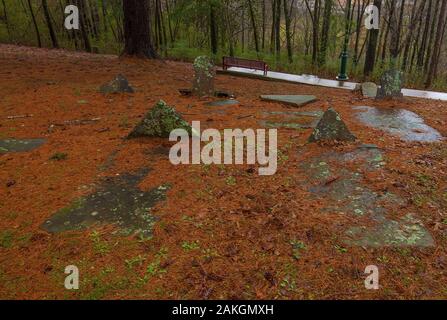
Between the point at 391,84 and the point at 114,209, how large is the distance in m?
6.76

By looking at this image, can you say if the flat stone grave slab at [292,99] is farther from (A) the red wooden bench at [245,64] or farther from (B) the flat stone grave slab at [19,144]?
(B) the flat stone grave slab at [19,144]

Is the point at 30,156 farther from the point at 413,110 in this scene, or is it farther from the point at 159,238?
the point at 413,110

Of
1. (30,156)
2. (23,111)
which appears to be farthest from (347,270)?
(23,111)

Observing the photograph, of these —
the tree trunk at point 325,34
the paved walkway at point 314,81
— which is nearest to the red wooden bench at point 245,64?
the paved walkway at point 314,81

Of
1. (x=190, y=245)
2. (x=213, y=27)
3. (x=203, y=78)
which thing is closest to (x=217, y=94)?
(x=203, y=78)

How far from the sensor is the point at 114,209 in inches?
135

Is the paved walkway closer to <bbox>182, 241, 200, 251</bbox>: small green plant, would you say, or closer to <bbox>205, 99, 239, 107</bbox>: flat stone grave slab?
<bbox>205, 99, 239, 107</bbox>: flat stone grave slab

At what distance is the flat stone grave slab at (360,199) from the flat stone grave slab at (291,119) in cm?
135

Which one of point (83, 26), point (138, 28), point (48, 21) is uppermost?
point (48, 21)

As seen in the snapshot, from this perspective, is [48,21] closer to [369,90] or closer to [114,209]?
[369,90]

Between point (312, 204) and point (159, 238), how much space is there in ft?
5.14

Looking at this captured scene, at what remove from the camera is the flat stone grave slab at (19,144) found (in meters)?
4.90

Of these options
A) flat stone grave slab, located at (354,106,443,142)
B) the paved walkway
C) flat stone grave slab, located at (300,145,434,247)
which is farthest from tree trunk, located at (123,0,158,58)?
flat stone grave slab, located at (300,145,434,247)

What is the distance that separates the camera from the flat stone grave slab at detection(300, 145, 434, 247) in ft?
9.89
